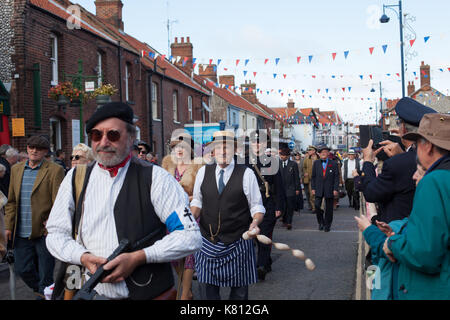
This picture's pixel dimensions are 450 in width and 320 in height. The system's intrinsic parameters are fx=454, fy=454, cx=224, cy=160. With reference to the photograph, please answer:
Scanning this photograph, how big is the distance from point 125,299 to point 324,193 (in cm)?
916

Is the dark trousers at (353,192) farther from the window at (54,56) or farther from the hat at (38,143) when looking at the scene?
the hat at (38,143)

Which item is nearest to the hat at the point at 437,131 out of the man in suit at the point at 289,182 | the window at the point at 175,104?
the man in suit at the point at 289,182

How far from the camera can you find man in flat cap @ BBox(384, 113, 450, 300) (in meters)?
2.16

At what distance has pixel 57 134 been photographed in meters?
16.2

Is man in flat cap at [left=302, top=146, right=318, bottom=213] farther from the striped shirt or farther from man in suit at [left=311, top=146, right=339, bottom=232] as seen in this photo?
the striped shirt

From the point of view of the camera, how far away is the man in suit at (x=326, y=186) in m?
11.0

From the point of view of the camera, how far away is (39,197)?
5.52m

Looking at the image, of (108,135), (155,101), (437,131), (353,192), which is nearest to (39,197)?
(108,135)

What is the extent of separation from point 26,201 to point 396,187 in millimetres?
4254

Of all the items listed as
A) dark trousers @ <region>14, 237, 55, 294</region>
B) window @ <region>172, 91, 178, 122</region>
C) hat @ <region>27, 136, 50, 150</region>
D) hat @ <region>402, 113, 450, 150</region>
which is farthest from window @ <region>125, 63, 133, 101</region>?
hat @ <region>402, 113, 450, 150</region>

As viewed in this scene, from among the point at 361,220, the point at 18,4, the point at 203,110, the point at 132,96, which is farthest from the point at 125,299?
the point at 203,110

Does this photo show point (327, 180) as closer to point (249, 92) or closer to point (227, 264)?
point (227, 264)

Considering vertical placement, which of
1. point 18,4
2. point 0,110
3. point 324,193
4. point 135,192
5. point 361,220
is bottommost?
point 324,193
